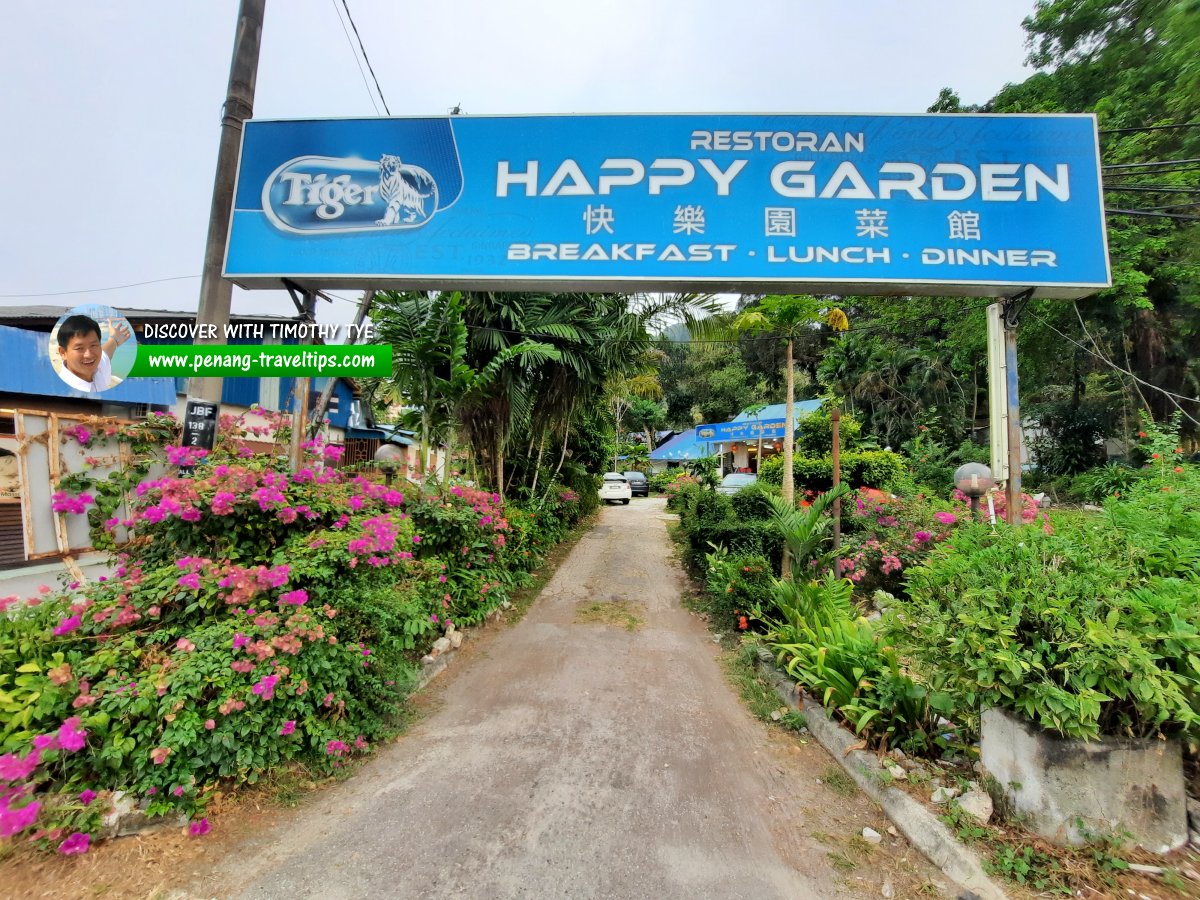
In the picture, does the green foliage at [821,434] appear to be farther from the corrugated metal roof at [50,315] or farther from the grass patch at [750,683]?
the corrugated metal roof at [50,315]

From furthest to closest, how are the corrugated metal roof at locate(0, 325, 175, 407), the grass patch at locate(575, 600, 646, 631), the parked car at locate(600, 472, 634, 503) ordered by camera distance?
the parked car at locate(600, 472, 634, 503)
the corrugated metal roof at locate(0, 325, 175, 407)
the grass patch at locate(575, 600, 646, 631)

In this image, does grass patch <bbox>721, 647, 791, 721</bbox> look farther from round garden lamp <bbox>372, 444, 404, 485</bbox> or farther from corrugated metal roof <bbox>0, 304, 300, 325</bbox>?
corrugated metal roof <bbox>0, 304, 300, 325</bbox>

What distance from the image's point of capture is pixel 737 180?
3791 millimetres

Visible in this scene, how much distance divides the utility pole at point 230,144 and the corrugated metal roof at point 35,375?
14.0ft

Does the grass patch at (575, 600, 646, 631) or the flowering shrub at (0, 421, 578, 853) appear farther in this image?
the grass patch at (575, 600, 646, 631)

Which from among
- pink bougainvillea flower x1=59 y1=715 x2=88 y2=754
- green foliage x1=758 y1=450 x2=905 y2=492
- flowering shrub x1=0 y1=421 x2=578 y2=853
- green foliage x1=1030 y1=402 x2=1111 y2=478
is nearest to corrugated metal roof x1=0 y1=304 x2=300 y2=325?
flowering shrub x1=0 y1=421 x2=578 y2=853

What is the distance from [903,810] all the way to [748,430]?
16183mm

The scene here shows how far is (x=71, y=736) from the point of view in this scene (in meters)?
2.06

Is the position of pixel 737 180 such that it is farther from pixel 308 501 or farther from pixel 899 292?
pixel 308 501

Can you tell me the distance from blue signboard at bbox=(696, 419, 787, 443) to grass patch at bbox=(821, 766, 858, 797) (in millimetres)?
13906

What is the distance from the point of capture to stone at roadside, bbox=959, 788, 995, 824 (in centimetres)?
237

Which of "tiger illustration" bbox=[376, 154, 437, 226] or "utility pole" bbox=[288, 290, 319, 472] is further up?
"tiger illustration" bbox=[376, 154, 437, 226]

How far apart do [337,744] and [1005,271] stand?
5.35 m

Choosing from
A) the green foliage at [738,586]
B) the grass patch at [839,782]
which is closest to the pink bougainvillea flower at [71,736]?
the grass patch at [839,782]
